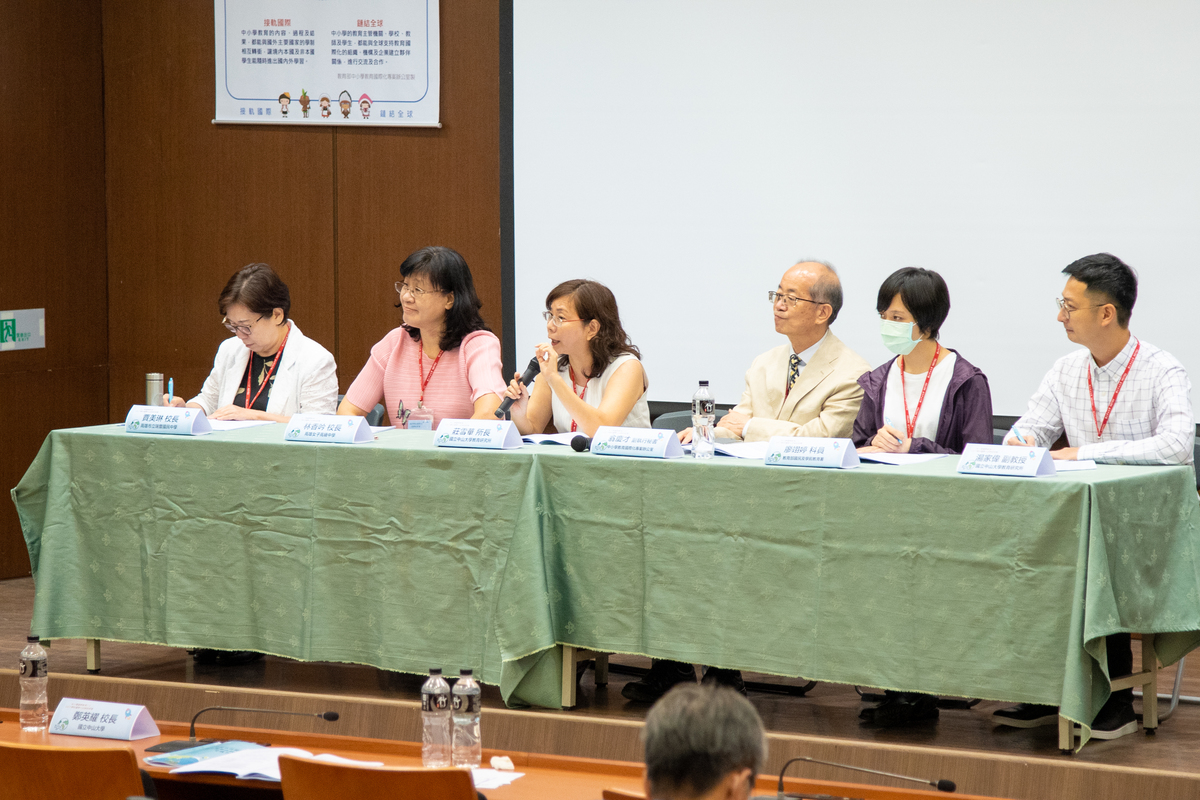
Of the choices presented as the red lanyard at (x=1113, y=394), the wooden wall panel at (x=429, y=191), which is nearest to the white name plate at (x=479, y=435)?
the red lanyard at (x=1113, y=394)

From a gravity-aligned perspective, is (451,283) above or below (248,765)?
above

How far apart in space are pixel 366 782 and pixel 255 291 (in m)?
2.10

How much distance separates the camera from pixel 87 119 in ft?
17.4

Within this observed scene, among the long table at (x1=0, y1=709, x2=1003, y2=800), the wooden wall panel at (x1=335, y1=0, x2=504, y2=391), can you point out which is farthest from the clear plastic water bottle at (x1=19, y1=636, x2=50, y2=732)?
the wooden wall panel at (x1=335, y1=0, x2=504, y2=391)

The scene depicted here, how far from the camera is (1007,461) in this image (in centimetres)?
266

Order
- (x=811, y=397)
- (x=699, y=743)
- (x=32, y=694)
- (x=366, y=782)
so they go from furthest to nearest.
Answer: (x=811, y=397), (x=32, y=694), (x=366, y=782), (x=699, y=743)

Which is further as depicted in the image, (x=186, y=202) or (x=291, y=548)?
(x=186, y=202)

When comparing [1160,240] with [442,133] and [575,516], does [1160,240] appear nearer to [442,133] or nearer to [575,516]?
[575,516]

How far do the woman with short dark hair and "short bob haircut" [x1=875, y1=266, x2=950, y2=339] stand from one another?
1.11 m

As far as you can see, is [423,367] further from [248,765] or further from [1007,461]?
[1007,461]

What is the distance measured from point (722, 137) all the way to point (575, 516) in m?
2.04

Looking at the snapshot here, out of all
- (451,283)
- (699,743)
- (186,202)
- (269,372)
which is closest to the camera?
(699,743)

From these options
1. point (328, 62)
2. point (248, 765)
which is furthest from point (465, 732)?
point (328, 62)

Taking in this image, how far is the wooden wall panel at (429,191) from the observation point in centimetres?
495
